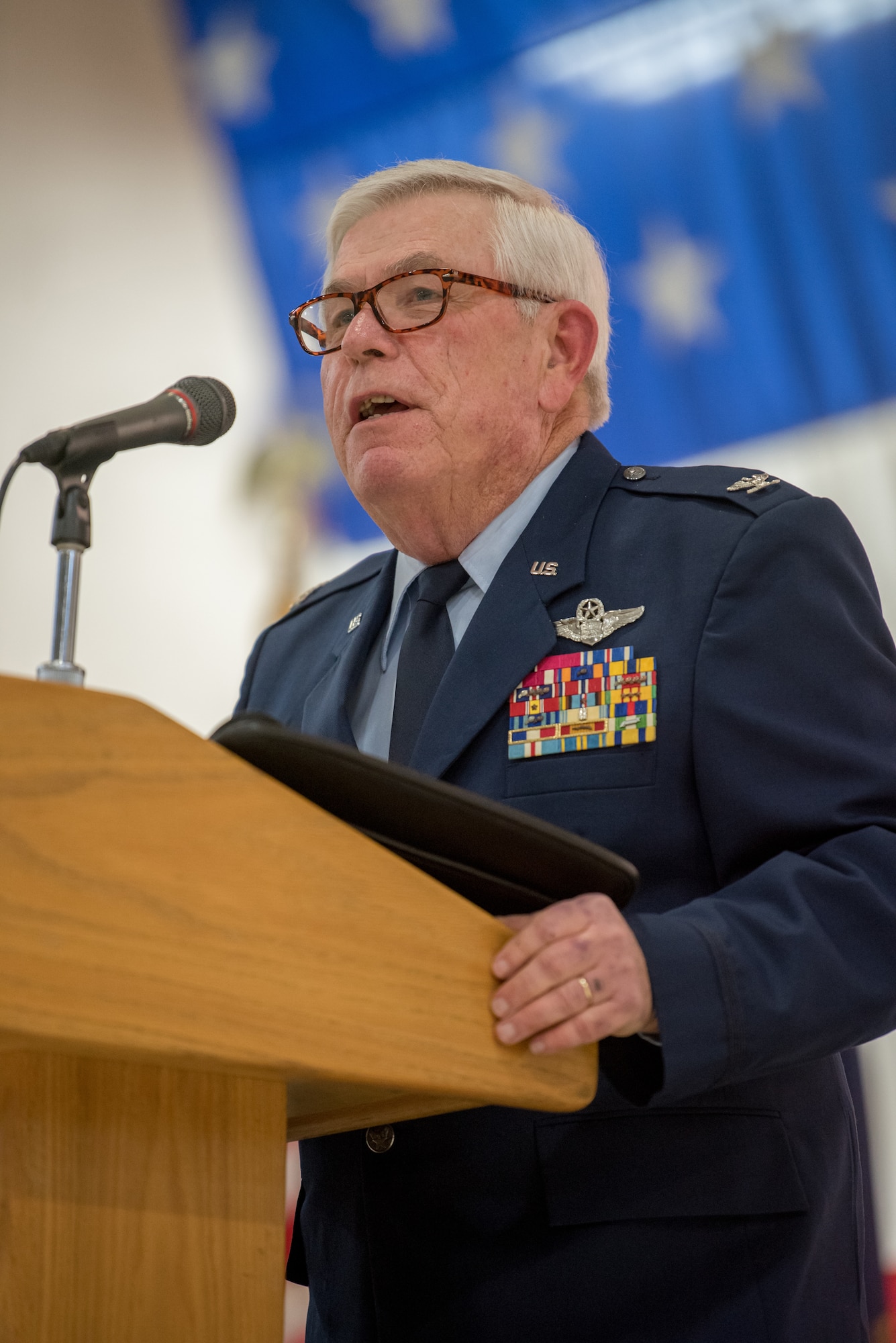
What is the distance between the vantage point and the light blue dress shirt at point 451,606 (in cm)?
154

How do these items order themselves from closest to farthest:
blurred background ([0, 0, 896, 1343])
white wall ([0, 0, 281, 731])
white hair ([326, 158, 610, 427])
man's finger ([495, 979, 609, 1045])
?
1. man's finger ([495, 979, 609, 1045])
2. white hair ([326, 158, 610, 427])
3. blurred background ([0, 0, 896, 1343])
4. white wall ([0, 0, 281, 731])

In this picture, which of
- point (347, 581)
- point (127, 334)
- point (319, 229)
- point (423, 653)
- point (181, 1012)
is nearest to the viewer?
point (181, 1012)

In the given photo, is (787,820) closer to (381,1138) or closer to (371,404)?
(381,1138)

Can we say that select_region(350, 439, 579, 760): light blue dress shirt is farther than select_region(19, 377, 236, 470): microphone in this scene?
Yes

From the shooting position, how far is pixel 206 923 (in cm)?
71

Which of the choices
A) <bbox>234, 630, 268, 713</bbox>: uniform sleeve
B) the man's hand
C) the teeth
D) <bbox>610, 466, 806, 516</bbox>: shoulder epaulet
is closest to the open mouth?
the teeth

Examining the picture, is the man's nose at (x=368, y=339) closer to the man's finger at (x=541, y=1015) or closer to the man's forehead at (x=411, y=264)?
the man's forehead at (x=411, y=264)

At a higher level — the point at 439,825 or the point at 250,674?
the point at 250,674

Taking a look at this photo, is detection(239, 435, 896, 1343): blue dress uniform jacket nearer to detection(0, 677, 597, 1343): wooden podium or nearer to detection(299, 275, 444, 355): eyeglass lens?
detection(0, 677, 597, 1343): wooden podium

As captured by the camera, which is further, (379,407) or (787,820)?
(379,407)

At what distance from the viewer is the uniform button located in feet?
4.02

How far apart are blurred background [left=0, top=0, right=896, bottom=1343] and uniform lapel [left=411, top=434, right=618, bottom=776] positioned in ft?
3.24

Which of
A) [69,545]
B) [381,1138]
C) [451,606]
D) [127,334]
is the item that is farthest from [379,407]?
[127,334]

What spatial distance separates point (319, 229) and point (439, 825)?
6.57 feet
